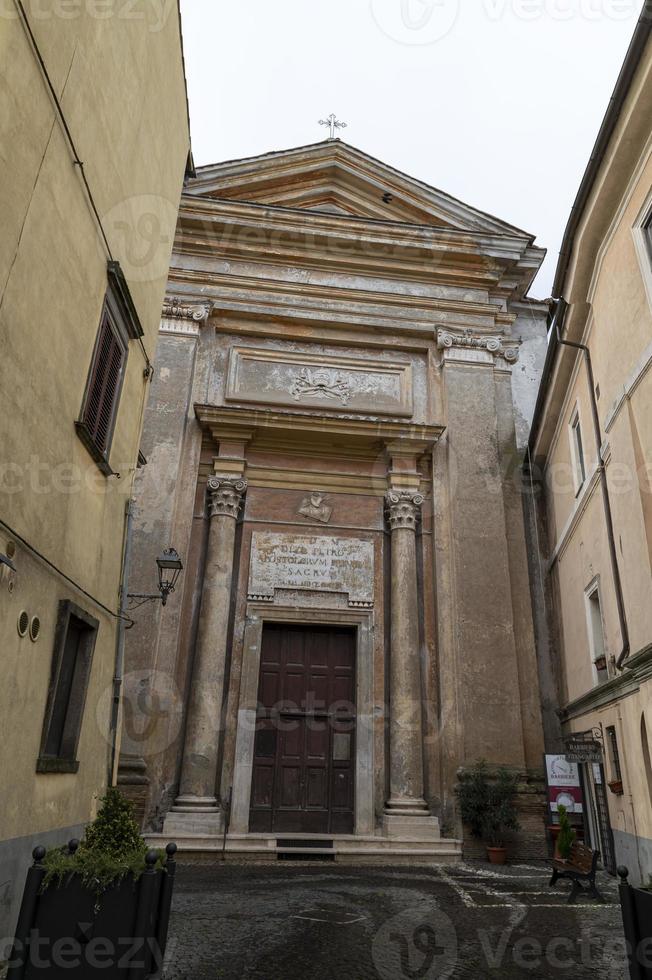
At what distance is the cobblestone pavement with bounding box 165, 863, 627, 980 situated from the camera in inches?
193

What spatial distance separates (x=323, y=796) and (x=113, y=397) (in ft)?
23.9

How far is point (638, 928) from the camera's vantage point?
3646 millimetres

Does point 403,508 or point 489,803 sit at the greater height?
point 403,508

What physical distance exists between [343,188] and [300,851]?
13.1 meters

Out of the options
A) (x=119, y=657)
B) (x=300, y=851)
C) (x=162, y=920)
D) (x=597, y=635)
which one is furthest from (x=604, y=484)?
(x=162, y=920)

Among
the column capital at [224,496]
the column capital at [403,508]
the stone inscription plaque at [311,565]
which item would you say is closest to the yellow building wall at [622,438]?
the column capital at [403,508]

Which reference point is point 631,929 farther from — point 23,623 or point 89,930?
point 23,623

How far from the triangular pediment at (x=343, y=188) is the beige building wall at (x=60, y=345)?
7372 millimetres

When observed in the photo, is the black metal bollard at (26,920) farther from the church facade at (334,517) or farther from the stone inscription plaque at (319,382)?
the stone inscription plaque at (319,382)

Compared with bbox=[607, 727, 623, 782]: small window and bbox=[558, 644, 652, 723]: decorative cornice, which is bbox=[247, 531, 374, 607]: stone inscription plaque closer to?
bbox=[558, 644, 652, 723]: decorative cornice

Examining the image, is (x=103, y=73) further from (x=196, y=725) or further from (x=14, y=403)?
(x=196, y=725)

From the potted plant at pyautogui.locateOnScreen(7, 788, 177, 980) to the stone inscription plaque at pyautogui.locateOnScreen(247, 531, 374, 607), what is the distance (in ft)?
28.0

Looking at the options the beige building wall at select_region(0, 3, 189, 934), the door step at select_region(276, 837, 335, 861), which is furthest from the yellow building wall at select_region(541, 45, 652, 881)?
the beige building wall at select_region(0, 3, 189, 934)

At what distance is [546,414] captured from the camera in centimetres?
1240
